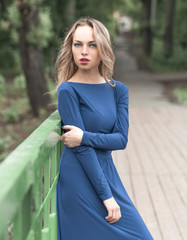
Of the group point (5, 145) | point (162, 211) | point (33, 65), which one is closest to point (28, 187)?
point (162, 211)

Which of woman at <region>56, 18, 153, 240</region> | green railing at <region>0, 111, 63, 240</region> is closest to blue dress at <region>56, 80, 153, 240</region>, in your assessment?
woman at <region>56, 18, 153, 240</region>

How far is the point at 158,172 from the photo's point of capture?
559cm

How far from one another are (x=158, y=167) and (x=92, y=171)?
3.83 m

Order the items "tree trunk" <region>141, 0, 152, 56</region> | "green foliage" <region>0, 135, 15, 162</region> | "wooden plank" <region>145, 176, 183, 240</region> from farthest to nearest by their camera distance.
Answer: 1. "tree trunk" <region>141, 0, 152, 56</region>
2. "green foliage" <region>0, 135, 15, 162</region>
3. "wooden plank" <region>145, 176, 183, 240</region>

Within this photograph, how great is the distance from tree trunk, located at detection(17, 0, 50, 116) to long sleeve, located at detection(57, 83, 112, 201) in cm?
827

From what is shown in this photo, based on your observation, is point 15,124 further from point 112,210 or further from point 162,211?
point 112,210

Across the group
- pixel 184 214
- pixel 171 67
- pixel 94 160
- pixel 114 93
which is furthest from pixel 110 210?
pixel 171 67

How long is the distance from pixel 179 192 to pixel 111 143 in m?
2.81

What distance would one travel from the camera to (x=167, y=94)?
15.6m

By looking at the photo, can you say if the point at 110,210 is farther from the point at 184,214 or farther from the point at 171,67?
the point at 171,67

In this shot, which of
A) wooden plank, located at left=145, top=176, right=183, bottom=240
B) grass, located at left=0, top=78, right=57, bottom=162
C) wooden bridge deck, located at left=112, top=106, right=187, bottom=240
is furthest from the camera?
grass, located at left=0, top=78, right=57, bottom=162

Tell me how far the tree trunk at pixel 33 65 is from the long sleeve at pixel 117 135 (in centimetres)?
815

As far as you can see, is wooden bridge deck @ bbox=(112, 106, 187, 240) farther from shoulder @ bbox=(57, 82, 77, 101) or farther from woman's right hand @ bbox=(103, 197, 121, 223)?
shoulder @ bbox=(57, 82, 77, 101)

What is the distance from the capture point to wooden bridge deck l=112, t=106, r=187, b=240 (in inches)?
156
